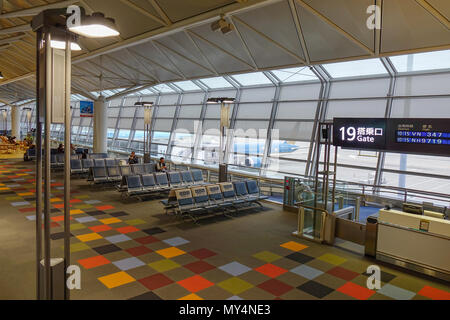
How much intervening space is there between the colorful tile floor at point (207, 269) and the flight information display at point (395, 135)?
2500mm

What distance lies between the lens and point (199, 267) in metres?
6.45

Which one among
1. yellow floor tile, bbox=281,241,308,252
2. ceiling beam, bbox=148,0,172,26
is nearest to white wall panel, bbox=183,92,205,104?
ceiling beam, bbox=148,0,172,26

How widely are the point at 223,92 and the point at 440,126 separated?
13934 millimetres

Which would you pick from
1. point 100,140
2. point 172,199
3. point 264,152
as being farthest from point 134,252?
point 100,140

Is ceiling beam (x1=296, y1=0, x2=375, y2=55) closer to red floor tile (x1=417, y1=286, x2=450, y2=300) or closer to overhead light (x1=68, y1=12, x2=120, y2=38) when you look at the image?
overhead light (x1=68, y1=12, x2=120, y2=38)

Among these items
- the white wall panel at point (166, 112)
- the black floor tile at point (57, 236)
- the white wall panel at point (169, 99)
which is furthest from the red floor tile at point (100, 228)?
the white wall panel at point (169, 99)

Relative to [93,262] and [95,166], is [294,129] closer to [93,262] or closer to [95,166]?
[95,166]

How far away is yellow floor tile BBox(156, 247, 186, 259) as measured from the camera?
7009 millimetres

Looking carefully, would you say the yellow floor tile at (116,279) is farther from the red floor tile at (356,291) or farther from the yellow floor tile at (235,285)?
the red floor tile at (356,291)

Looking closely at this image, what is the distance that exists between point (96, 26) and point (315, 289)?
17.0ft

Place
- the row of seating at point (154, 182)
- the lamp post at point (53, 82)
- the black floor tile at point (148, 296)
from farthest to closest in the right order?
1. the row of seating at point (154, 182)
2. the black floor tile at point (148, 296)
3. the lamp post at point (53, 82)

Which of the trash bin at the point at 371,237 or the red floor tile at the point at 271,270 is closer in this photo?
the red floor tile at the point at 271,270

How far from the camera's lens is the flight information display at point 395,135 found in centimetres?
654

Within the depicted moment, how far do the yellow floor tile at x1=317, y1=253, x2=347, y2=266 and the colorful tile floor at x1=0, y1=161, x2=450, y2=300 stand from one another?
0.02m
